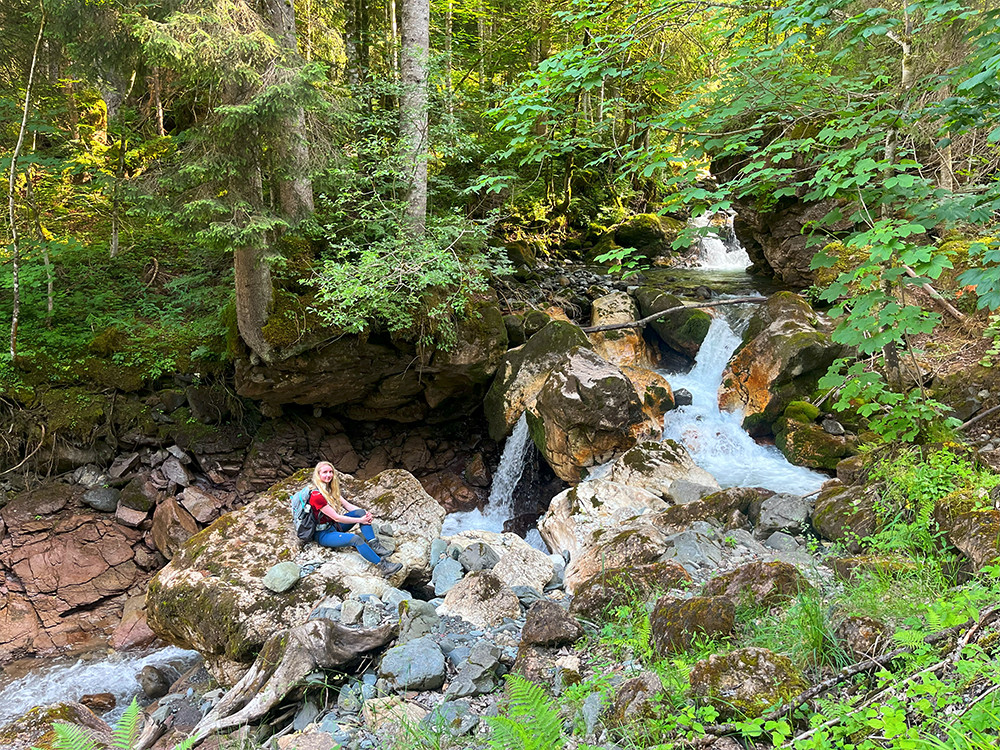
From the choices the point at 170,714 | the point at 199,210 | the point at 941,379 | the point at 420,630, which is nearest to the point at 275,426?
the point at 199,210

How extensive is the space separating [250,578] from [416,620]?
182 cm

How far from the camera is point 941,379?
21.6ft

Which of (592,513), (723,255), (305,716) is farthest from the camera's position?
(723,255)

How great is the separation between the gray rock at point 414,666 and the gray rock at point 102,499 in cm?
643

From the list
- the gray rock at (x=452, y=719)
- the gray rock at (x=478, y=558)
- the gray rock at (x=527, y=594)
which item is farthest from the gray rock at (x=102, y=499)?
the gray rock at (x=452, y=719)

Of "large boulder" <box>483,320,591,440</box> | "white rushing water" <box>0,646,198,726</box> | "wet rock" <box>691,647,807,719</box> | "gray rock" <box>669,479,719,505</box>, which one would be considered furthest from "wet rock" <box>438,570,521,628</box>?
"large boulder" <box>483,320,591,440</box>

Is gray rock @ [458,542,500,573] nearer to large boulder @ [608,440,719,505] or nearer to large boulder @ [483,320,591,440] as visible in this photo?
large boulder @ [608,440,719,505]

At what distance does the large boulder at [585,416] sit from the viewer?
815cm

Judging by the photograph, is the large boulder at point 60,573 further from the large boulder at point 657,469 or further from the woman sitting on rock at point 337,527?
the large boulder at point 657,469

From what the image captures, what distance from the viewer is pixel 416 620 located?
4.47m

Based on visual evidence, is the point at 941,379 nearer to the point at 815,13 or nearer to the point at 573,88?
the point at 815,13

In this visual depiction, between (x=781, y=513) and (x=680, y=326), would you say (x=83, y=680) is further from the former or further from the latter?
(x=680, y=326)

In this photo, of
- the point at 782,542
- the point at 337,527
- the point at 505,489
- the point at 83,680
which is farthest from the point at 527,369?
the point at 83,680

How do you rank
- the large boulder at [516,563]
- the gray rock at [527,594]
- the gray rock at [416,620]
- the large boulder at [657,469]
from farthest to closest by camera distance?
the large boulder at [657,469]
the large boulder at [516,563]
the gray rock at [527,594]
the gray rock at [416,620]
